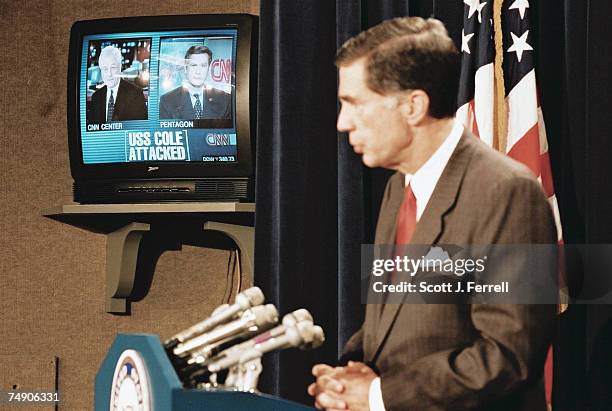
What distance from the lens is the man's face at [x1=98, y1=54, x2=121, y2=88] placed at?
2.68m

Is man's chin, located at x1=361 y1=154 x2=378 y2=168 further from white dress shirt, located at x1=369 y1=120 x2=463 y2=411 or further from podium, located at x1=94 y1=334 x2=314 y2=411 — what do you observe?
podium, located at x1=94 y1=334 x2=314 y2=411

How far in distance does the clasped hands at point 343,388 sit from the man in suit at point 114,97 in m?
1.28

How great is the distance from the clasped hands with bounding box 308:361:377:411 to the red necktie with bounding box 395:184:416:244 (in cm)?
30

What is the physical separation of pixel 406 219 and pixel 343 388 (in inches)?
15.7

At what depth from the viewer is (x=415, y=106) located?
69.7 inches

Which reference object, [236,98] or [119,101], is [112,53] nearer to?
[119,101]

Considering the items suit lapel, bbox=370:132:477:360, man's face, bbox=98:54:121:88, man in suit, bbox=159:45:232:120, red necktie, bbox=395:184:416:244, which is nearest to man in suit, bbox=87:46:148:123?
man's face, bbox=98:54:121:88

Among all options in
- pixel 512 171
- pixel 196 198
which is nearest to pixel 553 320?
pixel 512 171

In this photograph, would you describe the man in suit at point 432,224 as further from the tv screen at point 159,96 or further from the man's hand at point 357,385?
the tv screen at point 159,96

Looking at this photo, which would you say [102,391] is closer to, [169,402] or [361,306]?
[169,402]

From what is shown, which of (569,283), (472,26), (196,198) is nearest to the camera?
(569,283)

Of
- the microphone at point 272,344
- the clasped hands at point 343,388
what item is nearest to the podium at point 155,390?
the microphone at point 272,344

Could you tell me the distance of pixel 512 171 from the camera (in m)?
1.62

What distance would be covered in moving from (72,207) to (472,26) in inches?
49.7
